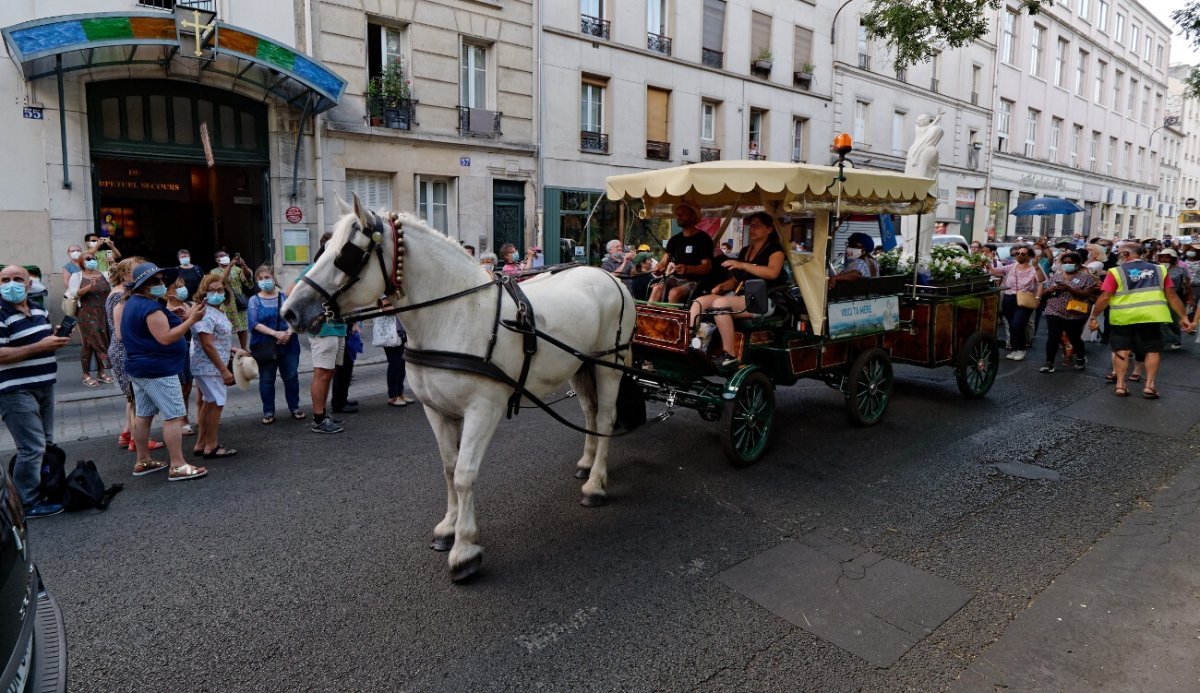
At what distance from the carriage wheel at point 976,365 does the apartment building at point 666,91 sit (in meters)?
8.70

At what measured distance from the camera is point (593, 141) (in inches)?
740

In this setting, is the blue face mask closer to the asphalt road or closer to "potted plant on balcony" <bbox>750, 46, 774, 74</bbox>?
the asphalt road

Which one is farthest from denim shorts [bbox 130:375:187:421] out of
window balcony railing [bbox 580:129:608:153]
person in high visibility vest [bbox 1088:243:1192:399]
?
window balcony railing [bbox 580:129:608:153]

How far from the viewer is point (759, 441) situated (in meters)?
6.10

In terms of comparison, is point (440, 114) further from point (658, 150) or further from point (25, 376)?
point (25, 376)

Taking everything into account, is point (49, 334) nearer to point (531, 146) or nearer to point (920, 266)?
point (920, 266)

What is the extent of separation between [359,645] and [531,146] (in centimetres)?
1539

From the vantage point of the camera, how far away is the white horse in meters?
3.80

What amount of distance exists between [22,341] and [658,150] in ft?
56.7

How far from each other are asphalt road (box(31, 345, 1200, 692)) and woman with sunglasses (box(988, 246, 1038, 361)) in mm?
4393

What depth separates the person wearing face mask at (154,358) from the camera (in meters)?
5.43

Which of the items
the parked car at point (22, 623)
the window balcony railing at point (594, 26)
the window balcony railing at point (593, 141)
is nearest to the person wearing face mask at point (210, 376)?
the parked car at point (22, 623)

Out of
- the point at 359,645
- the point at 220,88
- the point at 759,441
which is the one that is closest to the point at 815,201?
the point at 759,441

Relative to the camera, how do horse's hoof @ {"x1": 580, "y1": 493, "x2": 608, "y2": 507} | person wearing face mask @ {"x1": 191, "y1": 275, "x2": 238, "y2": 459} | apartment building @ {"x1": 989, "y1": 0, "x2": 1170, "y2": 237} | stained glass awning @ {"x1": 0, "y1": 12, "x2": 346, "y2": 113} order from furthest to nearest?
apartment building @ {"x1": 989, "y1": 0, "x2": 1170, "y2": 237} → stained glass awning @ {"x1": 0, "y1": 12, "x2": 346, "y2": 113} → person wearing face mask @ {"x1": 191, "y1": 275, "x2": 238, "y2": 459} → horse's hoof @ {"x1": 580, "y1": 493, "x2": 608, "y2": 507}
